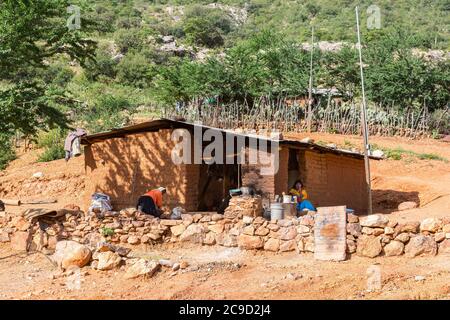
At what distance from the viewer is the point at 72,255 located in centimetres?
952

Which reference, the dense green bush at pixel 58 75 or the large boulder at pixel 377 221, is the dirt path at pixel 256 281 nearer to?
the large boulder at pixel 377 221

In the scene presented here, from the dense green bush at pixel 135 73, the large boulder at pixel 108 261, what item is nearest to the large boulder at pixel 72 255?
the large boulder at pixel 108 261

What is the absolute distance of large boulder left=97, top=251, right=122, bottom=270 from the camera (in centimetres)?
922

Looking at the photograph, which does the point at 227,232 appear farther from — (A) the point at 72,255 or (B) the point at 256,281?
(A) the point at 72,255

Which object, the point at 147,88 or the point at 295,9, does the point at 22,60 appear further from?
the point at 295,9

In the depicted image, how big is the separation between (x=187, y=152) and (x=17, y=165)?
13637mm

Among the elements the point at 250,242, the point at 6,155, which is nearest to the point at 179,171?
the point at 250,242

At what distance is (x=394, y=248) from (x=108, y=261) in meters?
4.19

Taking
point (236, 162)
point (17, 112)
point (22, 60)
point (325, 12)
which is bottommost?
point (236, 162)

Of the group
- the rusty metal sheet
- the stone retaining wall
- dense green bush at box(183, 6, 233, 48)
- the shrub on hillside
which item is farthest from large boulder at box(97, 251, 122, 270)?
dense green bush at box(183, 6, 233, 48)

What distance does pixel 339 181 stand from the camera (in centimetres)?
1639

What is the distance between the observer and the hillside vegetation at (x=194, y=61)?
13.3 meters

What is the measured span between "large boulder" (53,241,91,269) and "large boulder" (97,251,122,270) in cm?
28
